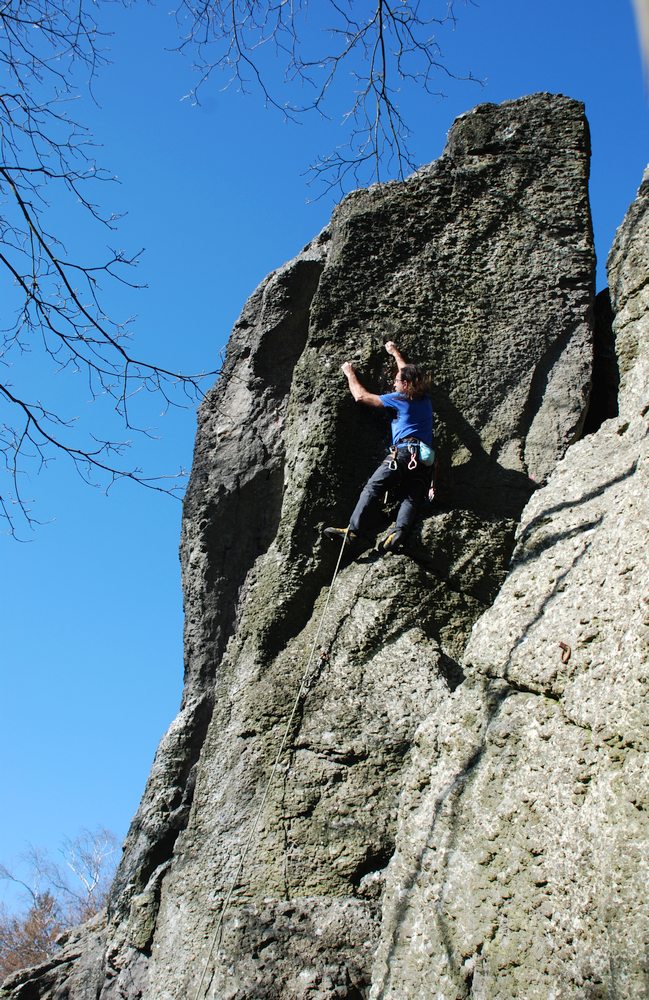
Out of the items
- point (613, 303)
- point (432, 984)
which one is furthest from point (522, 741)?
point (613, 303)

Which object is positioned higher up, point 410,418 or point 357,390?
point 357,390

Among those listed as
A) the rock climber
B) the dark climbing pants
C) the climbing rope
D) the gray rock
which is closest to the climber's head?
the rock climber

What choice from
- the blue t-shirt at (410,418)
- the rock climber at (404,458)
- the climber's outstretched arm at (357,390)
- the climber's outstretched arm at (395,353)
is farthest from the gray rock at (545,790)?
the climber's outstretched arm at (395,353)

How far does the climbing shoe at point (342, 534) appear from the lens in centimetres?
641

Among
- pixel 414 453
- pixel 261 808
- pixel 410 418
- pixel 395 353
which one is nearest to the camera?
pixel 261 808

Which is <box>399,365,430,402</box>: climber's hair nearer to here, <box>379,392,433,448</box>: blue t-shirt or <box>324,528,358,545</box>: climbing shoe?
<box>379,392,433,448</box>: blue t-shirt

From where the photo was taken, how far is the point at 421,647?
5770mm

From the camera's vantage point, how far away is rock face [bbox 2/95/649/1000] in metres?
3.95

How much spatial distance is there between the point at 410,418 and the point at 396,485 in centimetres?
44

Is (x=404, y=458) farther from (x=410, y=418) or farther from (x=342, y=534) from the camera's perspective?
(x=342, y=534)

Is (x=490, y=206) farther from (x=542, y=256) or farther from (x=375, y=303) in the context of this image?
(x=375, y=303)

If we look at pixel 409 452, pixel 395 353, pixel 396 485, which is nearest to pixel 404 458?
pixel 409 452

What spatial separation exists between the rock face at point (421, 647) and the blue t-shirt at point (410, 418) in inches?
10.1

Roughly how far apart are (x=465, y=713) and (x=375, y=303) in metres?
3.33
